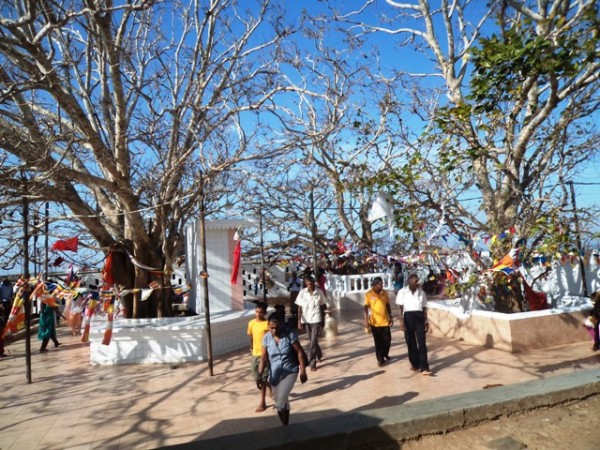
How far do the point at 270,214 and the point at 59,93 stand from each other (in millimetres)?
10426

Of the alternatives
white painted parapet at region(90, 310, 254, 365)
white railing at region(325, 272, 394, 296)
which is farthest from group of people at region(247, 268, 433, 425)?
white railing at region(325, 272, 394, 296)

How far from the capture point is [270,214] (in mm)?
17297

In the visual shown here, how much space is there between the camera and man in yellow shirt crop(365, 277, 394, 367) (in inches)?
286

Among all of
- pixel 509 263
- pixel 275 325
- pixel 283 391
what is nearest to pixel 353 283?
pixel 509 263

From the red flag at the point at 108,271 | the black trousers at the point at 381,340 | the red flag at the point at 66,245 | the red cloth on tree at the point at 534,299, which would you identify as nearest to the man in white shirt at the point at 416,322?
the black trousers at the point at 381,340

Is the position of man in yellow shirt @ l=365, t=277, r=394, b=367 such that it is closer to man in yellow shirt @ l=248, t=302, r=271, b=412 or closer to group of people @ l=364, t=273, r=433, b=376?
group of people @ l=364, t=273, r=433, b=376

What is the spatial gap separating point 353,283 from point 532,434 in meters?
11.7

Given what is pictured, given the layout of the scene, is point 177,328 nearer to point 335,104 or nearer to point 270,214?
point 335,104

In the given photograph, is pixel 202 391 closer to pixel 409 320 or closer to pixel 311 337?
pixel 311 337

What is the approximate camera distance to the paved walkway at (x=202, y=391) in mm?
5230

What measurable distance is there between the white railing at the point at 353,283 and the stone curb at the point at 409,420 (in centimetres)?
1077

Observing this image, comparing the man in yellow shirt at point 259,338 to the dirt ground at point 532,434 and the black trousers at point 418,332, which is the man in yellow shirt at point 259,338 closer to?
the dirt ground at point 532,434

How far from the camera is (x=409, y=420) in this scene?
163 inches

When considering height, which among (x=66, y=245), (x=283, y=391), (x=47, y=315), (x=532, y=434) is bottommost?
(x=532, y=434)
